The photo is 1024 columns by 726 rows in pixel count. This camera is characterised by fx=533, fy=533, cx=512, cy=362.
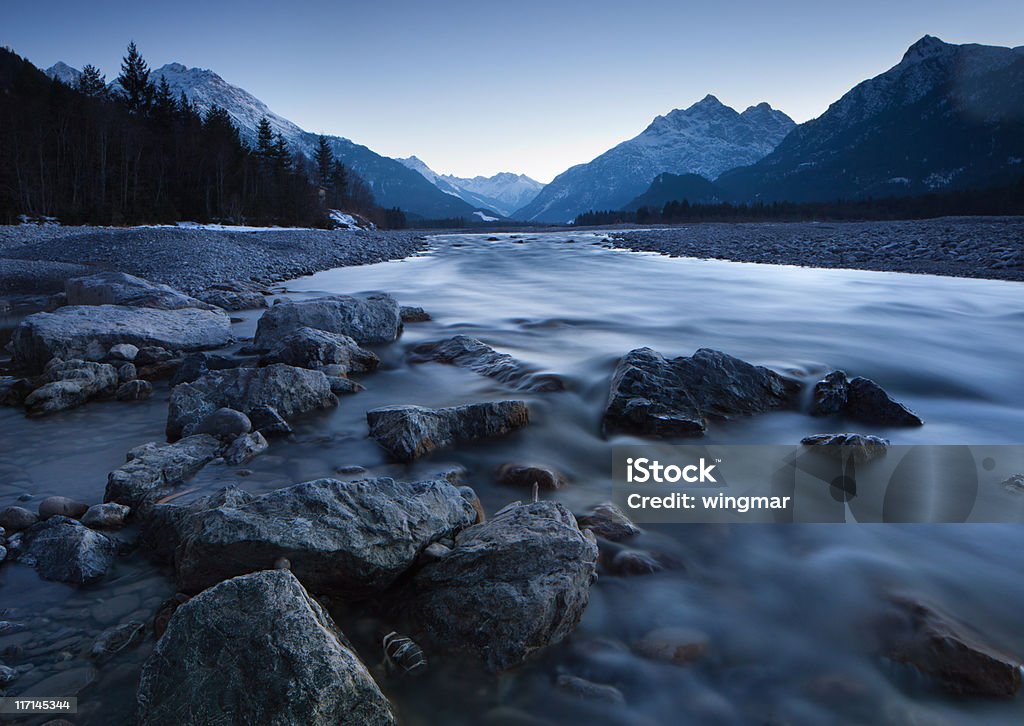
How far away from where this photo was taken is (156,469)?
3.70 m

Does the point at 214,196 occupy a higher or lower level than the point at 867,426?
higher

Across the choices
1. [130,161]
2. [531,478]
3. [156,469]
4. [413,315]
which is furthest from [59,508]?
[130,161]

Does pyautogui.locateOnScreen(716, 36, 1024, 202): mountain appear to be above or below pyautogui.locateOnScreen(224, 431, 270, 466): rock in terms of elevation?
above

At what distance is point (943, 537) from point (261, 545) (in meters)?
4.06

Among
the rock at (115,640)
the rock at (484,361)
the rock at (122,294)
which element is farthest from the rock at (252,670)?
the rock at (122,294)

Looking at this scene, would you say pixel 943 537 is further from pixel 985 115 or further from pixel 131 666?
pixel 985 115

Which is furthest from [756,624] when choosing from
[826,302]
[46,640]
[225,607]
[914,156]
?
[914,156]

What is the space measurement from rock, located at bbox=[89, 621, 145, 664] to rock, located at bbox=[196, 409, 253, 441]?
6.86 feet

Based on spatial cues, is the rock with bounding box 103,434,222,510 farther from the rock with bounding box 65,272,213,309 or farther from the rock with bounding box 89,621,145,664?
the rock with bounding box 65,272,213,309

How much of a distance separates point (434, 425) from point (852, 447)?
347 cm

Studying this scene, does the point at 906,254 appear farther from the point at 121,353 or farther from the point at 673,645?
the point at 121,353

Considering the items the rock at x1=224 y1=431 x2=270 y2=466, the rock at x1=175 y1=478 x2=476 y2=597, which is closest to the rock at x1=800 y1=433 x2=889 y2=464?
the rock at x1=175 y1=478 x2=476 y2=597

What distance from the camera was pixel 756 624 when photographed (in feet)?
8.81

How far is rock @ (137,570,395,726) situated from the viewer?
1.77 meters
